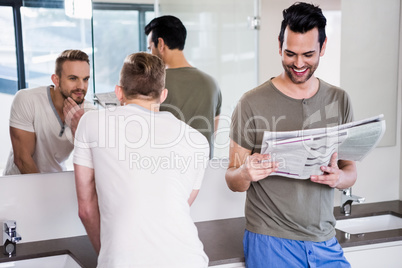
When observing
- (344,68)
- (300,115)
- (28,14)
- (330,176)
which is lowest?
(330,176)

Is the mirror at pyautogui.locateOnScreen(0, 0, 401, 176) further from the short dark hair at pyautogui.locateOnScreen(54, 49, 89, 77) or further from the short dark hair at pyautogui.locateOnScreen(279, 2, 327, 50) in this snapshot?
the short dark hair at pyautogui.locateOnScreen(279, 2, 327, 50)

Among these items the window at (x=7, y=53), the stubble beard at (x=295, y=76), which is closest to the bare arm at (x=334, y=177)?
the stubble beard at (x=295, y=76)

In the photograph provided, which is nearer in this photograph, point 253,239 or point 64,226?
point 253,239

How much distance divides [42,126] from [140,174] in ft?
2.80

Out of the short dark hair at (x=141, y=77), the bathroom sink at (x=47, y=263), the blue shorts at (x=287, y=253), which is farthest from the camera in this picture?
the bathroom sink at (x=47, y=263)

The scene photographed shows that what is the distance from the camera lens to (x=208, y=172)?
2.39 m

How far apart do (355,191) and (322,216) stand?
1059 millimetres

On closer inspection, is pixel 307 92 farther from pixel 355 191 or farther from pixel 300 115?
pixel 355 191

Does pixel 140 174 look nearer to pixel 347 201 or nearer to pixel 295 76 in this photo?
pixel 295 76

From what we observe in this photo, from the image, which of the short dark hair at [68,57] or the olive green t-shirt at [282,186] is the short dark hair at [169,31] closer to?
the short dark hair at [68,57]

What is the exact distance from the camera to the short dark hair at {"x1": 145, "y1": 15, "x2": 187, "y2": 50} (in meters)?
2.17

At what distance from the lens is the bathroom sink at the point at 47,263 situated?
1917 millimetres

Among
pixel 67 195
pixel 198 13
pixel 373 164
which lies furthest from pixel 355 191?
pixel 67 195

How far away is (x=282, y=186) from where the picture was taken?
1.79 m
